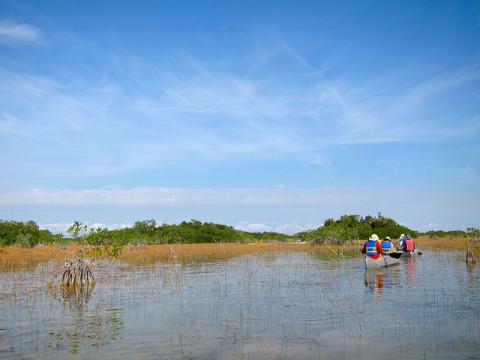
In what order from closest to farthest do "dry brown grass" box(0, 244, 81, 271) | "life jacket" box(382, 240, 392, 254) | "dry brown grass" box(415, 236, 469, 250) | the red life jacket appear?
1. the red life jacket
2. "dry brown grass" box(0, 244, 81, 271)
3. "life jacket" box(382, 240, 392, 254)
4. "dry brown grass" box(415, 236, 469, 250)

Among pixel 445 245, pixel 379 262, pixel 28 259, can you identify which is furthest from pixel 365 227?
pixel 28 259

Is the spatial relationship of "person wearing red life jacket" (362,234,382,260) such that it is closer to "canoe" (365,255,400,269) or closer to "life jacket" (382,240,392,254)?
"canoe" (365,255,400,269)

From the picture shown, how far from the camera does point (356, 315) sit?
12891 millimetres

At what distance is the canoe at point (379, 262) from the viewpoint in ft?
81.9

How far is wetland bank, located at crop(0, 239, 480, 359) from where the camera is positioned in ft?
32.3

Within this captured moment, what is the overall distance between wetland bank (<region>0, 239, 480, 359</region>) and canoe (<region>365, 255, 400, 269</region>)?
Result: 8.27ft

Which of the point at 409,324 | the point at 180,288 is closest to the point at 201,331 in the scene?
the point at 409,324

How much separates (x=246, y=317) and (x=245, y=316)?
0.14 metres

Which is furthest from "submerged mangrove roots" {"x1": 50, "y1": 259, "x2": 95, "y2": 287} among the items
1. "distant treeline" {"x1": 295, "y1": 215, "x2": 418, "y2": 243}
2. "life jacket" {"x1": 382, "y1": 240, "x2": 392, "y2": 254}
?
"distant treeline" {"x1": 295, "y1": 215, "x2": 418, "y2": 243}

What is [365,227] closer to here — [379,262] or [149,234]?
[149,234]

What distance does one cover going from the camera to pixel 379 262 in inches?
1017

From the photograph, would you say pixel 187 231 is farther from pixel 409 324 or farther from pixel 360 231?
pixel 409 324

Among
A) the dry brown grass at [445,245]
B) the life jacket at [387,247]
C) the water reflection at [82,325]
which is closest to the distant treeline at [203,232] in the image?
the dry brown grass at [445,245]

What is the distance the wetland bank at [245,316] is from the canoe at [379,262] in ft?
8.27
